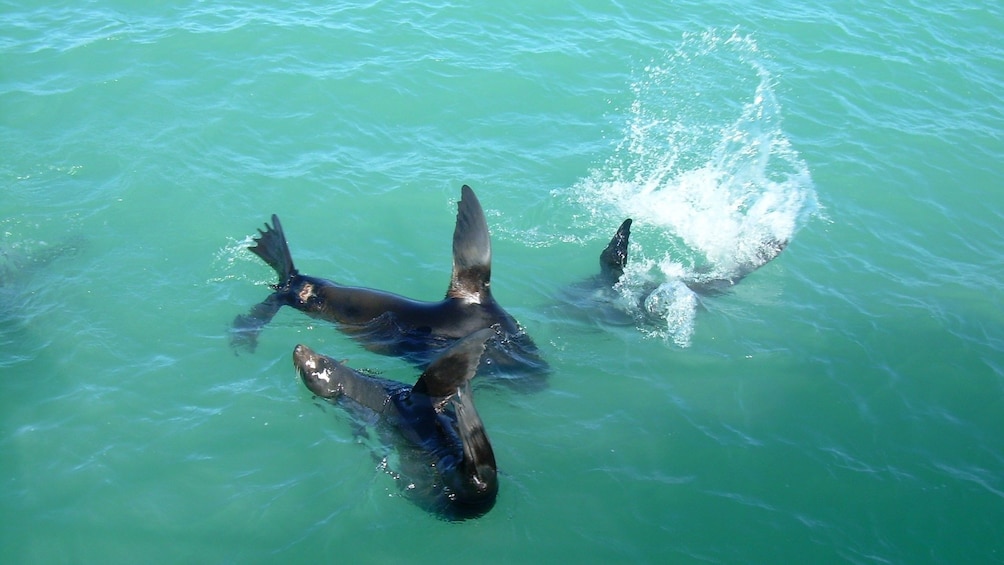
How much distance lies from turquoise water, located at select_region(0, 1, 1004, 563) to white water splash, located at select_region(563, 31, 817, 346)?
0.19ft

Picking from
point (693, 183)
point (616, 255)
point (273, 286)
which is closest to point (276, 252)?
point (273, 286)

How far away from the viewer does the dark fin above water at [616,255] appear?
10.9 meters

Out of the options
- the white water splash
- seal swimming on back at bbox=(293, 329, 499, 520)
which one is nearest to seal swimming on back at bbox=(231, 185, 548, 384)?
seal swimming on back at bbox=(293, 329, 499, 520)

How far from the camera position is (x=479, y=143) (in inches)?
537

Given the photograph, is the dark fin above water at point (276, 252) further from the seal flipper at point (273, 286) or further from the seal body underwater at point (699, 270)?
the seal body underwater at point (699, 270)

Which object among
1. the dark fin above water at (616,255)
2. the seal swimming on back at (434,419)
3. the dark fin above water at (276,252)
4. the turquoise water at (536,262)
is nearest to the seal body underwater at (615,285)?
the dark fin above water at (616,255)

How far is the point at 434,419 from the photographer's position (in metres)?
8.20

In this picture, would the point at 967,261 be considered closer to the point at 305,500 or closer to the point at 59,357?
the point at 305,500

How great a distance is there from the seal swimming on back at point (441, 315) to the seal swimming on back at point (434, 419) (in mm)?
729

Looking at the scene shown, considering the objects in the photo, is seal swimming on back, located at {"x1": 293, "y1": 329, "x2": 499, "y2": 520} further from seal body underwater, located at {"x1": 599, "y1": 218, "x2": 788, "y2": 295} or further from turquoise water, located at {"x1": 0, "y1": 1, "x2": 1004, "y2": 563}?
seal body underwater, located at {"x1": 599, "y1": 218, "x2": 788, "y2": 295}

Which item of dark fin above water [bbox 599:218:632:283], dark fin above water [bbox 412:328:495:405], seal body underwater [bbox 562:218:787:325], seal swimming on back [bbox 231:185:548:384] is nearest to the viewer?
dark fin above water [bbox 412:328:495:405]

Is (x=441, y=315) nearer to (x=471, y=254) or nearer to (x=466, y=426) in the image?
(x=471, y=254)

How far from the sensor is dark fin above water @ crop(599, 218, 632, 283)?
10.9 m

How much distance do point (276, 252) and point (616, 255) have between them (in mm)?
4204
